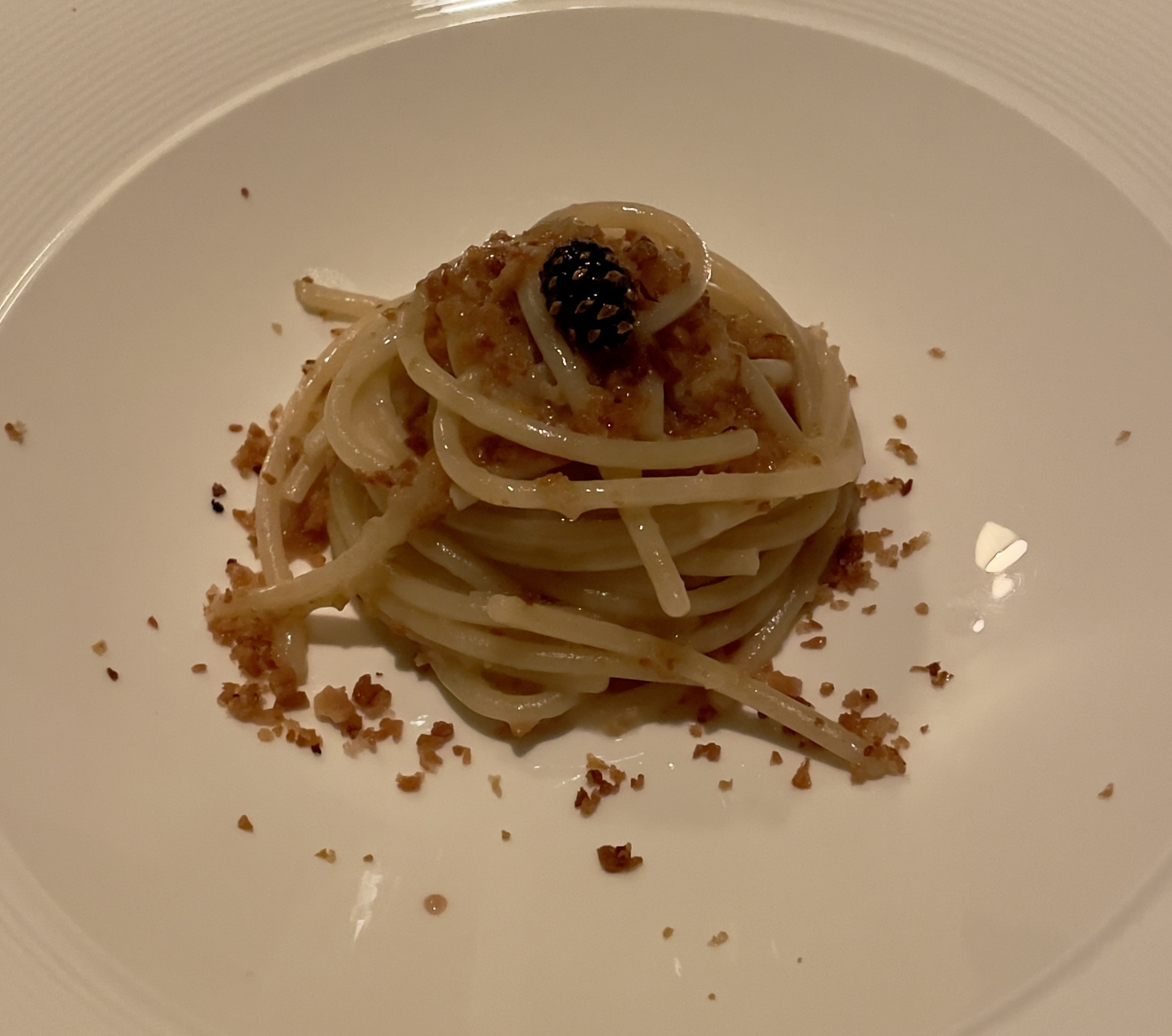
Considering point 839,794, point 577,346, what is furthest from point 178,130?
point 839,794

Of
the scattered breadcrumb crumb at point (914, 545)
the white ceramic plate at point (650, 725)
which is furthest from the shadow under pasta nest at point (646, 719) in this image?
the scattered breadcrumb crumb at point (914, 545)

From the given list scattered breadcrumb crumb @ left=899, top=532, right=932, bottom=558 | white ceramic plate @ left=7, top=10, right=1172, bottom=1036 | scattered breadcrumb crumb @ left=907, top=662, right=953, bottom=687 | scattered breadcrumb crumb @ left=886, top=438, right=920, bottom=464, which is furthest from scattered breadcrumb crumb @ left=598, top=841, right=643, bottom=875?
scattered breadcrumb crumb @ left=886, top=438, right=920, bottom=464

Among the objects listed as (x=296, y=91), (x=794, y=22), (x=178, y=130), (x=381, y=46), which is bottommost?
(x=178, y=130)

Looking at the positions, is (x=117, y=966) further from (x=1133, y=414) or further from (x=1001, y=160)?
(x=1001, y=160)

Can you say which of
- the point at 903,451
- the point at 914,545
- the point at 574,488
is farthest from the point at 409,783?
the point at 903,451

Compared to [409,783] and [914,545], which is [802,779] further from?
[409,783]

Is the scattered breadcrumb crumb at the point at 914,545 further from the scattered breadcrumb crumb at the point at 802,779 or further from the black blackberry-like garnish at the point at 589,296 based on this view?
the black blackberry-like garnish at the point at 589,296

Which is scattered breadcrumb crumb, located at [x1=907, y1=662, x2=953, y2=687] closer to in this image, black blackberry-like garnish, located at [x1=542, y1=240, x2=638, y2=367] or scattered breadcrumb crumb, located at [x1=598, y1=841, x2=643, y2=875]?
scattered breadcrumb crumb, located at [x1=598, y1=841, x2=643, y2=875]
